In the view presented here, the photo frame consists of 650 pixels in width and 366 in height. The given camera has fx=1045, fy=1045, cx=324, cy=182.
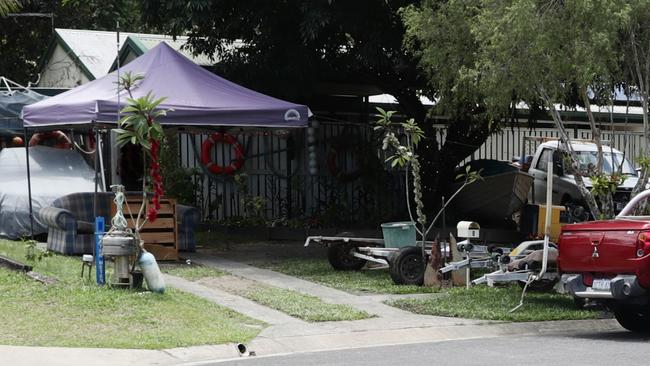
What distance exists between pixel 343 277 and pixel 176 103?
4161 millimetres

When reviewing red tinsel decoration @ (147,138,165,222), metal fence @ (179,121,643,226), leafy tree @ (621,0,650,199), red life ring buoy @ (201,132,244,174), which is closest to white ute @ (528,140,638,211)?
metal fence @ (179,121,643,226)

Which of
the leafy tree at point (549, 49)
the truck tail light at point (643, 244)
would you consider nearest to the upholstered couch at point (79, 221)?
the leafy tree at point (549, 49)

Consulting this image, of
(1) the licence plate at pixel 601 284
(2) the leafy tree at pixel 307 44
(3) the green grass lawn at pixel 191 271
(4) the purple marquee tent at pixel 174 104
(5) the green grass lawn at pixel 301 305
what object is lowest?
(5) the green grass lawn at pixel 301 305

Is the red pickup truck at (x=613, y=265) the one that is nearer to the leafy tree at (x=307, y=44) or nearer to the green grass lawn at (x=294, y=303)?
the green grass lawn at (x=294, y=303)

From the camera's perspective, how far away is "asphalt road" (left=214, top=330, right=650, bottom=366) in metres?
9.93

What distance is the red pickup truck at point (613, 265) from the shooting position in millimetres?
11055

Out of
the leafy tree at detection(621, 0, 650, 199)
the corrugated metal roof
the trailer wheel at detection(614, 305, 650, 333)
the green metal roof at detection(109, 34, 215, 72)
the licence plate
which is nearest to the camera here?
the licence plate

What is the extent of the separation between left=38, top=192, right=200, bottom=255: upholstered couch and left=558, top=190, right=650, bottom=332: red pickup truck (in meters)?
7.97

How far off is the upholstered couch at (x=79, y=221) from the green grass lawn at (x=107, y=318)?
9.15 ft

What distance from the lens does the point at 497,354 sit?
34.1ft

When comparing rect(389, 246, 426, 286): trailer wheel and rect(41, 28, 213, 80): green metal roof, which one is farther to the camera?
rect(41, 28, 213, 80): green metal roof

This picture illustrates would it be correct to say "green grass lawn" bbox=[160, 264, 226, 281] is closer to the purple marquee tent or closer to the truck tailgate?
the purple marquee tent

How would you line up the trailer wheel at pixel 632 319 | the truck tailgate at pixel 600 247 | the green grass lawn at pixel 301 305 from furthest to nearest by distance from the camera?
1. the green grass lawn at pixel 301 305
2. the trailer wheel at pixel 632 319
3. the truck tailgate at pixel 600 247

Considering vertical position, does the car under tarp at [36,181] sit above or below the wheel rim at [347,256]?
above
